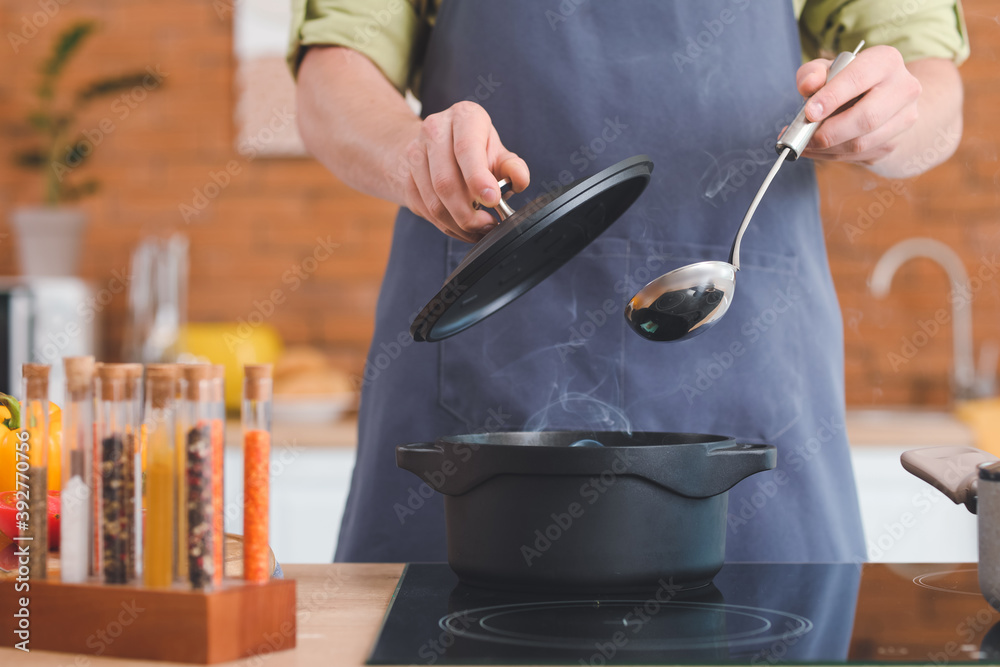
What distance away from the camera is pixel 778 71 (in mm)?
1055

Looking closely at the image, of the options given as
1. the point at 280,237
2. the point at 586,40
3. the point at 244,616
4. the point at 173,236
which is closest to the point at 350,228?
the point at 280,237

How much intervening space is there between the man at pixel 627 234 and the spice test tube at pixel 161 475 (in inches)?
16.7

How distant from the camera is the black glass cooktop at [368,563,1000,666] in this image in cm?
51

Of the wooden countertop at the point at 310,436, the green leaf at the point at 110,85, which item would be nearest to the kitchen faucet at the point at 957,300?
the wooden countertop at the point at 310,436

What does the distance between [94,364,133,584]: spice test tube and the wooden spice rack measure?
3 cm

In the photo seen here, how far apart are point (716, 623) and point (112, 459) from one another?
38 cm

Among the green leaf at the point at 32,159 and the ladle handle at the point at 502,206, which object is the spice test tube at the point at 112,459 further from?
the green leaf at the point at 32,159

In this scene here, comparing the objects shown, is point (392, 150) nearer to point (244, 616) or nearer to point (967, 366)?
point (244, 616)

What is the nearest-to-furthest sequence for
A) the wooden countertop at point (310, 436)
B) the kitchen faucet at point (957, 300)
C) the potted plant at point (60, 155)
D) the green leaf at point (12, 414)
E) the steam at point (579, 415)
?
the green leaf at point (12, 414) → the steam at point (579, 415) → the wooden countertop at point (310, 436) → the kitchen faucet at point (957, 300) → the potted plant at point (60, 155)

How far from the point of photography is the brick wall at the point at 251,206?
95.7 inches

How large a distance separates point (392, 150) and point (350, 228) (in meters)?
1.67

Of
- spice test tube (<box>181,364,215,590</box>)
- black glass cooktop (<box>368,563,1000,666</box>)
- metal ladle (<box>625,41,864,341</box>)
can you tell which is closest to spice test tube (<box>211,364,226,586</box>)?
spice test tube (<box>181,364,215,590</box>)

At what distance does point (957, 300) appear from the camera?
2402mm

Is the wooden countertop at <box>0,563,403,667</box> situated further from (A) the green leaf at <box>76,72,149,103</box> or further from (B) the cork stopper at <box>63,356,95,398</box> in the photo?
(A) the green leaf at <box>76,72,149,103</box>
